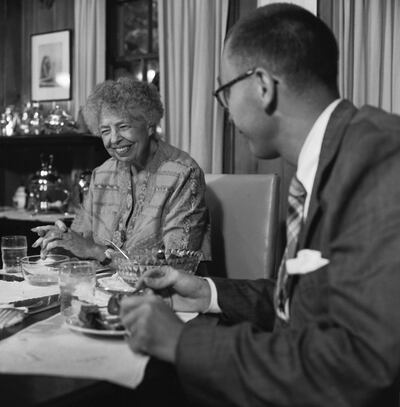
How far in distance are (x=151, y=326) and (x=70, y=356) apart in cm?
17

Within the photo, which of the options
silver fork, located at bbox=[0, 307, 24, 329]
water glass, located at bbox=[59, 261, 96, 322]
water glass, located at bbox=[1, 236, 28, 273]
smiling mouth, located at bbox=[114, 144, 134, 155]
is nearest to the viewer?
silver fork, located at bbox=[0, 307, 24, 329]

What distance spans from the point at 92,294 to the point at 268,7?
0.82 meters

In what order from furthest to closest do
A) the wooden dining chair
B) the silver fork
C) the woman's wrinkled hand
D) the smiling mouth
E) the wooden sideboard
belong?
1. the wooden sideboard
2. the smiling mouth
3. the wooden dining chair
4. the woman's wrinkled hand
5. the silver fork

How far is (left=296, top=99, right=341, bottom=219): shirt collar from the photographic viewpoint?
1100 mm

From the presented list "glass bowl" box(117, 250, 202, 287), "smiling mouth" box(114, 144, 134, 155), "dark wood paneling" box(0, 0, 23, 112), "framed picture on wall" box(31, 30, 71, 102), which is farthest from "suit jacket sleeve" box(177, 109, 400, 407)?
"dark wood paneling" box(0, 0, 23, 112)

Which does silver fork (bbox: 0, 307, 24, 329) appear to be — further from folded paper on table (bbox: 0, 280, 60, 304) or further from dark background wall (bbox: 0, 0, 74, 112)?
dark background wall (bbox: 0, 0, 74, 112)

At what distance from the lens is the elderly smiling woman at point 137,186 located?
88.7 inches

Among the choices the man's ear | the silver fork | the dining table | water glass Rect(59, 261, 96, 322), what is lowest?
the dining table

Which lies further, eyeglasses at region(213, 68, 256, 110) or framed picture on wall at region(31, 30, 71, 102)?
framed picture on wall at region(31, 30, 71, 102)

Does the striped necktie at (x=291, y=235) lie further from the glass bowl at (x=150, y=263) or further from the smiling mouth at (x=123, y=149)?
the smiling mouth at (x=123, y=149)

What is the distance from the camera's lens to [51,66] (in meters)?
4.46

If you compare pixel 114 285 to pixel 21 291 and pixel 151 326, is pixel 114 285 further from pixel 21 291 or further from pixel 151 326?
pixel 151 326

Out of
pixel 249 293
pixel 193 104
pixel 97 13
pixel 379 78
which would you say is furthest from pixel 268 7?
pixel 97 13

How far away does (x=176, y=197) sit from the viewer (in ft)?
7.62
